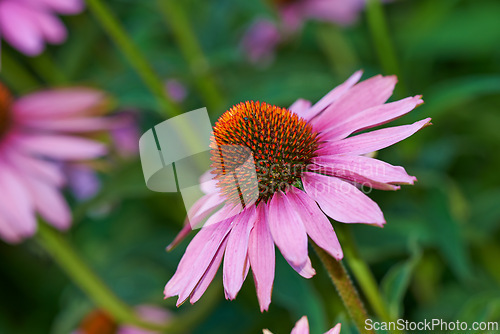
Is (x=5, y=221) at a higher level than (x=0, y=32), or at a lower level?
lower

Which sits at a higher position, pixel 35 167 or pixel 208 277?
pixel 35 167

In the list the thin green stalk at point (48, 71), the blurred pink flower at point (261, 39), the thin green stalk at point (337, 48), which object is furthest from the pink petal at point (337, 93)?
the blurred pink flower at point (261, 39)

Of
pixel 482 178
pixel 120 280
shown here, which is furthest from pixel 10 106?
pixel 482 178

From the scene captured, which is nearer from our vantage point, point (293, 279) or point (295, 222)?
point (295, 222)

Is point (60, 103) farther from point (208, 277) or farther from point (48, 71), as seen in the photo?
point (208, 277)

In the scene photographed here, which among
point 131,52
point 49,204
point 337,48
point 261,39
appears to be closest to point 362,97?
point 131,52

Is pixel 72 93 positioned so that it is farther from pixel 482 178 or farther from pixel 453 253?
pixel 482 178
